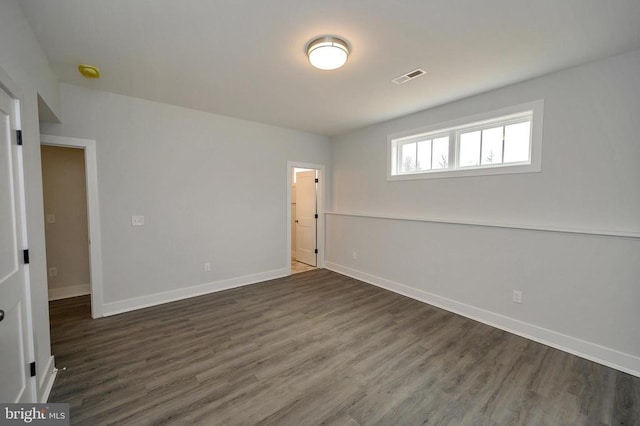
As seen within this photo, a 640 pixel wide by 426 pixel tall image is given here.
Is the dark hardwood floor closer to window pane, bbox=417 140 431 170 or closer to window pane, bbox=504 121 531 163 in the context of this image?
window pane, bbox=504 121 531 163

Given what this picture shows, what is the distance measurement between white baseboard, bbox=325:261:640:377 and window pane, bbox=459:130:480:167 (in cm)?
185

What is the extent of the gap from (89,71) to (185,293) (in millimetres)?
2879

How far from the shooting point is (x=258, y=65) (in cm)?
244

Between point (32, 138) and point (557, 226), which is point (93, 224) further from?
point (557, 226)

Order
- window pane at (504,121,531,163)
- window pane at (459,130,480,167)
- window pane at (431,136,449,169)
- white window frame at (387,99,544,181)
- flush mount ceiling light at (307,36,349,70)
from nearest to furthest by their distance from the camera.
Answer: flush mount ceiling light at (307,36,349,70) < white window frame at (387,99,544,181) < window pane at (504,121,531,163) < window pane at (459,130,480,167) < window pane at (431,136,449,169)

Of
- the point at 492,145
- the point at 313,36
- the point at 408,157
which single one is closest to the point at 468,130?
the point at 492,145

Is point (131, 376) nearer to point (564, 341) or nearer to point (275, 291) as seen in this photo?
point (275, 291)

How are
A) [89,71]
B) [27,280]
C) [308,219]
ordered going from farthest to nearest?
[308,219]
[89,71]
[27,280]

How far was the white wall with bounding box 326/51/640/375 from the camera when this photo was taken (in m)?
2.21

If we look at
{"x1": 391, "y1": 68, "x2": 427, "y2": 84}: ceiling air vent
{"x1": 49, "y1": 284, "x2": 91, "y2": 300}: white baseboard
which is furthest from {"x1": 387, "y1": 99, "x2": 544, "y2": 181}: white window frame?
{"x1": 49, "y1": 284, "x2": 91, "y2": 300}: white baseboard

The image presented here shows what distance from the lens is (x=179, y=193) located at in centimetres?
362

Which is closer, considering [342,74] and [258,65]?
[258,65]

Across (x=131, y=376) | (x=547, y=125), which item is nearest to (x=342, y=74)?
(x=547, y=125)

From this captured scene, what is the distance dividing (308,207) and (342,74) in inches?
132
